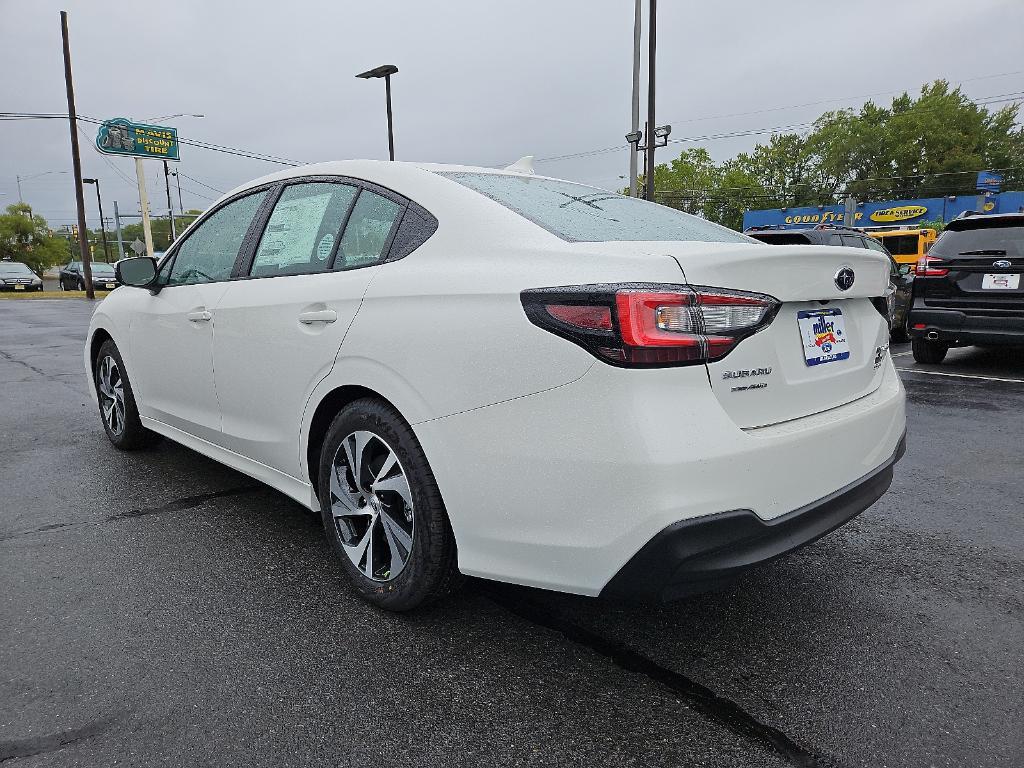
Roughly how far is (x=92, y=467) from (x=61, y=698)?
255cm

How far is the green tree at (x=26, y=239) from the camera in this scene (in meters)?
64.9

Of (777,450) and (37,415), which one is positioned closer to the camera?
A: (777,450)

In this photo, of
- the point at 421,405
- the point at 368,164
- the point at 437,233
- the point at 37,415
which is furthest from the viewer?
the point at 37,415

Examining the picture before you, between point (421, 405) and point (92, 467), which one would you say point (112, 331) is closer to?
point (92, 467)

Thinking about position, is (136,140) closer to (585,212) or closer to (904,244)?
(904,244)

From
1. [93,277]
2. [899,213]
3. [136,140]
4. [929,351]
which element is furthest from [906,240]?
[136,140]

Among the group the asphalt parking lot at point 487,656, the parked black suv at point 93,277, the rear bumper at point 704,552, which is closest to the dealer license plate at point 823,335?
the rear bumper at point 704,552

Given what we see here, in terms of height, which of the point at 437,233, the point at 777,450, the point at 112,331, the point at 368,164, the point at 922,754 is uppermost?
the point at 368,164

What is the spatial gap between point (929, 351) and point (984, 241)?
1.44 meters

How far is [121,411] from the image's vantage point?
4414mm

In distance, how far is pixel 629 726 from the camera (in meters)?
1.87

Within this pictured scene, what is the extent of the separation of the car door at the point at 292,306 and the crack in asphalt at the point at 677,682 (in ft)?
3.41

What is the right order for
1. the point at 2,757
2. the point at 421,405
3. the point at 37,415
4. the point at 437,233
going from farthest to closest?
the point at 37,415 → the point at 437,233 → the point at 421,405 → the point at 2,757

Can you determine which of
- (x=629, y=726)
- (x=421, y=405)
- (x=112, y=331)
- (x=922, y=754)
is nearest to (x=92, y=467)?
(x=112, y=331)
